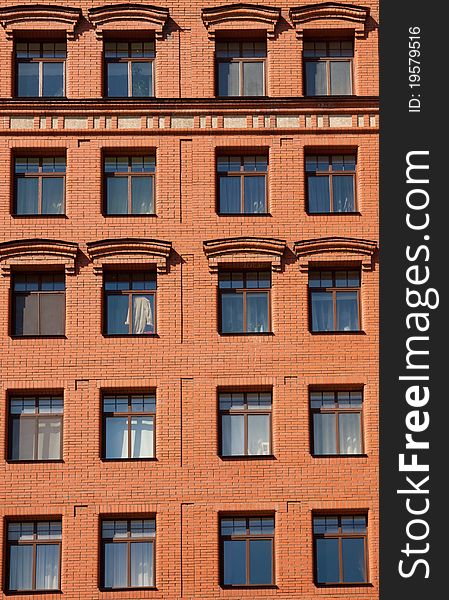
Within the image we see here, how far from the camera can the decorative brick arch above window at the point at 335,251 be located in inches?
1344

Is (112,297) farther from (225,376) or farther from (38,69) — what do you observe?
(38,69)

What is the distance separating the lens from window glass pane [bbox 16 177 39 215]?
3481 cm

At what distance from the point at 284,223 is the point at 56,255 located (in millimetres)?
5984

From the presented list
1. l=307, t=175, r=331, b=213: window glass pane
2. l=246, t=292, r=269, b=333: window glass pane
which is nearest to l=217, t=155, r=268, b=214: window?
l=307, t=175, r=331, b=213: window glass pane

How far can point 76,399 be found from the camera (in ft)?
109

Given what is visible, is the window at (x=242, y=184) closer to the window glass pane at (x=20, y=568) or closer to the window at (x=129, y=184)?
the window at (x=129, y=184)

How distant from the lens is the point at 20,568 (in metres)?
32.6

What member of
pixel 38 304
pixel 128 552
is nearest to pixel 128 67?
pixel 38 304

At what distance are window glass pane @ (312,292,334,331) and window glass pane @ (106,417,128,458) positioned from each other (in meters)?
5.53

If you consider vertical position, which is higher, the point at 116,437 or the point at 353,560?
the point at 116,437

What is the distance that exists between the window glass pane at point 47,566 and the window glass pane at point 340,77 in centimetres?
1417

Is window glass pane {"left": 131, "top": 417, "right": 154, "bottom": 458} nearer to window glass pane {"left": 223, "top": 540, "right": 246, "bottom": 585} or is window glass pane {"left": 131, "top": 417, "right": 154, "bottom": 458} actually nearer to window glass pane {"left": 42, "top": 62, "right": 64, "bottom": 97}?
window glass pane {"left": 223, "top": 540, "right": 246, "bottom": 585}

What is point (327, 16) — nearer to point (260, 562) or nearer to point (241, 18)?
point (241, 18)

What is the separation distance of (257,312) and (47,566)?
8.36 metres
